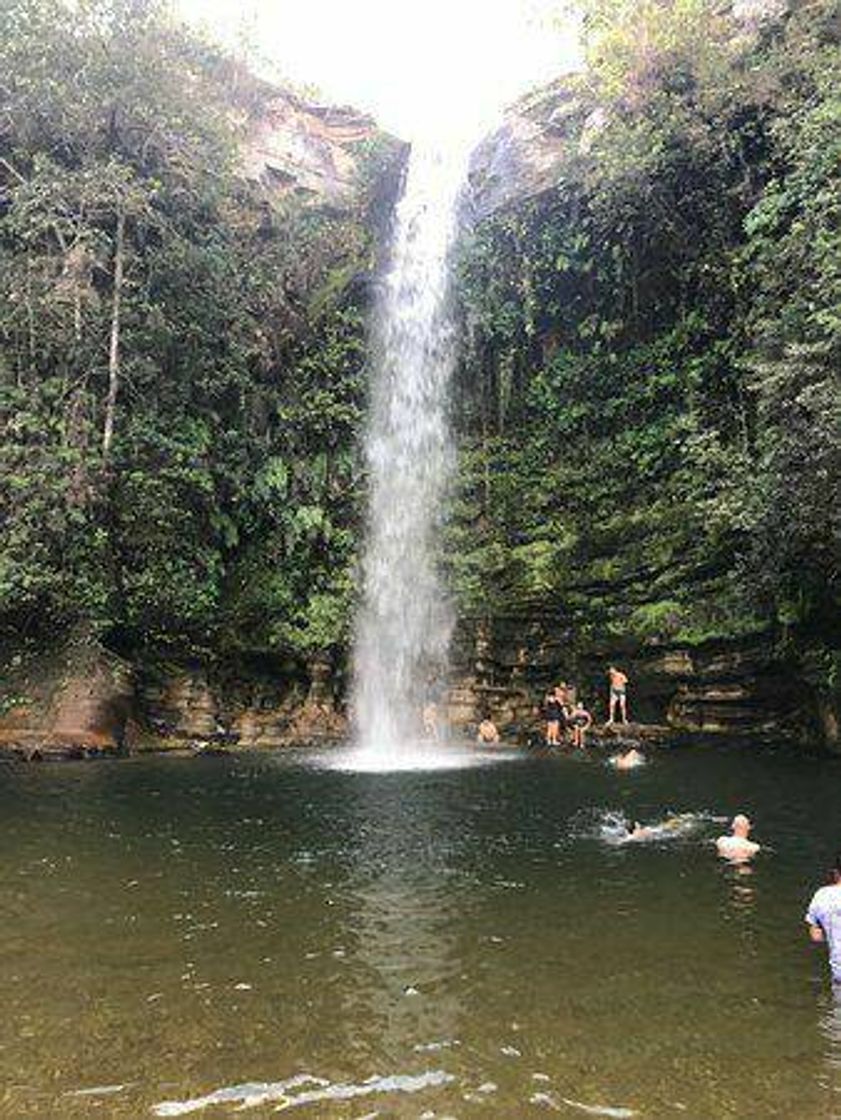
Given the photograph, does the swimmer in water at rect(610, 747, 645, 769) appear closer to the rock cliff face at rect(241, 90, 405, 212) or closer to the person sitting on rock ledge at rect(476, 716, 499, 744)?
the person sitting on rock ledge at rect(476, 716, 499, 744)

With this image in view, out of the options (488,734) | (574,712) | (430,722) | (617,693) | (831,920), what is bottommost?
(831,920)

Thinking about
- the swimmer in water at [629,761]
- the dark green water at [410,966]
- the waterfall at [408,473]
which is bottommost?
the dark green water at [410,966]

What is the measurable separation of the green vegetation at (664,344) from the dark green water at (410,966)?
7.85 m

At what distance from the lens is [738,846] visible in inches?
409

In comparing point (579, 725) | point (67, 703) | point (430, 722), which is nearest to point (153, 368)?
point (67, 703)

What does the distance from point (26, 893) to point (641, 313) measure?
70.8ft

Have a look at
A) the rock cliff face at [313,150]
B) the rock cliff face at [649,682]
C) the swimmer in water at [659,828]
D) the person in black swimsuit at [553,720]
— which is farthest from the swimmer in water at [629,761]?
the rock cliff face at [313,150]

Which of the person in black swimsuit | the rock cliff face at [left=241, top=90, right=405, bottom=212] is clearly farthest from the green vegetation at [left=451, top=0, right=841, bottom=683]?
the rock cliff face at [left=241, top=90, right=405, bottom=212]

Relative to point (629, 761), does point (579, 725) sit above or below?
above

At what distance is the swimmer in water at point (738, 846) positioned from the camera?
10.3 m

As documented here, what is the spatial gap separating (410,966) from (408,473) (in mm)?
20559

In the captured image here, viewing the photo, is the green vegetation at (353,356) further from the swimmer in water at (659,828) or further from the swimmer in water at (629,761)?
the swimmer in water at (659,828)

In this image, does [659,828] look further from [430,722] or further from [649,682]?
[430,722]

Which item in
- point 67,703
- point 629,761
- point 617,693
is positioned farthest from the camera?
point 617,693
